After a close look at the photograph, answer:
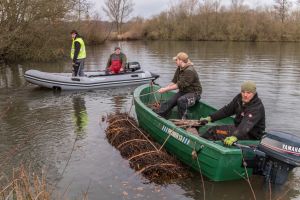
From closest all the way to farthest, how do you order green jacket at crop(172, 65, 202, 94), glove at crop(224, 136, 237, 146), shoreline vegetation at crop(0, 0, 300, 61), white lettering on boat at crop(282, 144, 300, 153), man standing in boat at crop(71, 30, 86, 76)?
1. white lettering on boat at crop(282, 144, 300, 153)
2. glove at crop(224, 136, 237, 146)
3. green jacket at crop(172, 65, 202, 94)
4. man standing in boat at crop(71, 30, 86, 76)
5. shoreline vegetation at crop(0, 0, 300, 61)

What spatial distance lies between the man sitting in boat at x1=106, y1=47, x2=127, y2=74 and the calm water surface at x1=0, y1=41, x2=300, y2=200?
0.85 meters

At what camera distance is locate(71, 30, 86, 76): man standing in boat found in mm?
12727

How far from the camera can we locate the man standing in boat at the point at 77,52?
12727 mm

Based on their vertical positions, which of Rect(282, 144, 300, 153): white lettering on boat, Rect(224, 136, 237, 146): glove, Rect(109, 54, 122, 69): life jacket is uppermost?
Rect(109, 54, 122, 69): life jacket

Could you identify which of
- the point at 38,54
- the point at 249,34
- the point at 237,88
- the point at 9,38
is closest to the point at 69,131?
the point at 237,88

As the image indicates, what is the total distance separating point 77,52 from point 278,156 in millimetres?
9204

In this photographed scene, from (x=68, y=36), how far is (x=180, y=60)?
17813mm

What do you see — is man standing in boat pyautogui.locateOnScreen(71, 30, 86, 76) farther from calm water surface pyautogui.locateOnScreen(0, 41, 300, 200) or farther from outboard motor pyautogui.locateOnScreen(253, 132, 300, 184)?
outboard motor pyautogui.locateOnScreen(253, 132, 300, 184)

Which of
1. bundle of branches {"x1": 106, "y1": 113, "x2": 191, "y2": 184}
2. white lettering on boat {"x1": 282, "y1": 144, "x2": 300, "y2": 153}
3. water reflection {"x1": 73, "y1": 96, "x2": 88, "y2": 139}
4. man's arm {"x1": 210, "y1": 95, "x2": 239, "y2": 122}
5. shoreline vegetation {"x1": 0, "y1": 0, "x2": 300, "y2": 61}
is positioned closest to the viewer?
white lettering on boat {"x1": 282, "y1": 144, "x2": 300, "y2": 153}

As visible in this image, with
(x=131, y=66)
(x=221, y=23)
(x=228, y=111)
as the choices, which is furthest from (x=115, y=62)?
(x=221, y=23)

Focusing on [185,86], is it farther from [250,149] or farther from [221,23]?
[221,23]

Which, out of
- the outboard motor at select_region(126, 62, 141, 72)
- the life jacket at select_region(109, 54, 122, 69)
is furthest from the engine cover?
the outboard motor at select_region(126, 62, 141, 72)

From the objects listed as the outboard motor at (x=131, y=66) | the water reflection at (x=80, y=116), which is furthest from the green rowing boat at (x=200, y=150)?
the outboard motor at (x=131, y=66)

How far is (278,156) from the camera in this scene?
198 inches
